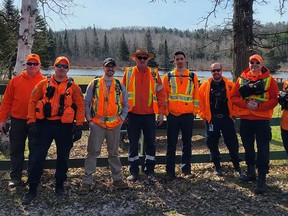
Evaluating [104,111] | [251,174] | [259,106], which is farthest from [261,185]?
[104,111]

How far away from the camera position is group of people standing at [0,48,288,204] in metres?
5.12

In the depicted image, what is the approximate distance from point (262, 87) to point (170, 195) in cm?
228

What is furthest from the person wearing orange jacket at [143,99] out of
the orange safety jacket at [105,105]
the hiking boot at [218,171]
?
the hiking boot at [218,171]

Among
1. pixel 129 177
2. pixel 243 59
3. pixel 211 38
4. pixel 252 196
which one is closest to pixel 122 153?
pixel 129 177

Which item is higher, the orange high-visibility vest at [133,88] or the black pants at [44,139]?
the orange high-visibility vest at [133,88]

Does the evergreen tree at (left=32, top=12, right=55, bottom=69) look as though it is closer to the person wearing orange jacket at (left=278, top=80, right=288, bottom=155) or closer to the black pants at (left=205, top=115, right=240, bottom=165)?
the black pants at (left=205, top=115, right=240, bottom=165)

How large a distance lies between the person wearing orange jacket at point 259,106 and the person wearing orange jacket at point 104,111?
196 cm

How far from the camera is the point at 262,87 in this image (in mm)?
5512

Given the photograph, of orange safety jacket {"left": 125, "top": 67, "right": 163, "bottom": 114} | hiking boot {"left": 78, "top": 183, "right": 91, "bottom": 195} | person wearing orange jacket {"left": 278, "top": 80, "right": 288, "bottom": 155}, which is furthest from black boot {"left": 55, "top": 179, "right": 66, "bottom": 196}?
person wearing orange jacket {"left": 278, "top": 80, "right": 288, "bottom": 155}

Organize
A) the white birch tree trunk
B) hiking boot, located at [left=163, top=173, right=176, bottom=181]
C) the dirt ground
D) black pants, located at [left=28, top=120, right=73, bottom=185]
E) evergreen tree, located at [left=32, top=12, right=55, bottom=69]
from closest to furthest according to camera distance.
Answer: the dirt ground, black pants, located at [left=28, top=120, right=73, bottom=185], hiking boot, located at [left=163, top=173, right=176, bottom=181], the white birch tree trunk, evergreen tree, located at [left=32, top=12, right=55, bottom=69]

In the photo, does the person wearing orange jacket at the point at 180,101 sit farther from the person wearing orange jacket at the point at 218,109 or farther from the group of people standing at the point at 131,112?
the person wearing orange jacket at the point at 218,109

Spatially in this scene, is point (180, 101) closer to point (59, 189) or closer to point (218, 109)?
point (218, 109)

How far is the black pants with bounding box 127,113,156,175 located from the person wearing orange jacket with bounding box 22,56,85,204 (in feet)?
3.20

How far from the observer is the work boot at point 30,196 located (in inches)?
201
